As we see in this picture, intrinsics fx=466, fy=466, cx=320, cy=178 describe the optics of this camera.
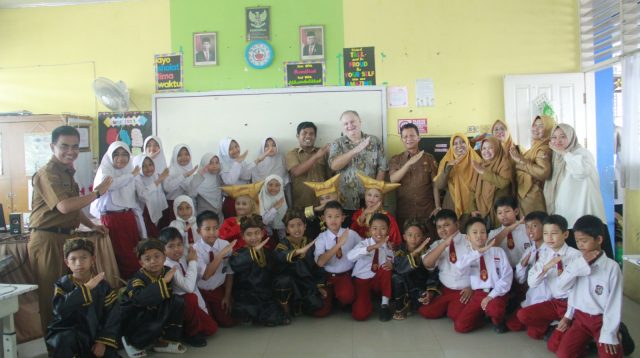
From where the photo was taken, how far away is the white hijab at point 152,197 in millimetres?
3863

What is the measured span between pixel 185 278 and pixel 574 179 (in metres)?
2.89

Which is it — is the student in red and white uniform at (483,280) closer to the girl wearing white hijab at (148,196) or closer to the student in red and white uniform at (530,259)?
the student in red and white uniform at (530,259)

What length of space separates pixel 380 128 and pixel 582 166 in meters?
1.86

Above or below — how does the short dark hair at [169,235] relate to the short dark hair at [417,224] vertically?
above

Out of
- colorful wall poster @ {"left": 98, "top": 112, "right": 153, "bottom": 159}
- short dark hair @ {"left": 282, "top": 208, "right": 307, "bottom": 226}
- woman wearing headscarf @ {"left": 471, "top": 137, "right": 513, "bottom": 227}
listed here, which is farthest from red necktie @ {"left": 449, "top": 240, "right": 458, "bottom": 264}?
colorful wall poster @ {"left": 98, "top": 112, "right": 153, "bottom": 159}

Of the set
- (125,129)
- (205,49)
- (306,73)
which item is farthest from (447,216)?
(125,129)

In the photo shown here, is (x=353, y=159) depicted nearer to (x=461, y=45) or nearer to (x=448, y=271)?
(x=448, y=271)

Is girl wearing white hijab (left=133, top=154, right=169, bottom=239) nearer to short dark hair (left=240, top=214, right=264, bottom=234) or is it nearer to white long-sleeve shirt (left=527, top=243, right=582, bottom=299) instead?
short dark hair (left=240, top=214, right=264, bottom=234)

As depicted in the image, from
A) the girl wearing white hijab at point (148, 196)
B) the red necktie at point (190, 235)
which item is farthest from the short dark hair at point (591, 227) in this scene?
the girl wearing white hijab at point (148, 196)

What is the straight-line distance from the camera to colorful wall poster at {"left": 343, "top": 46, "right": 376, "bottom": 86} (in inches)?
182

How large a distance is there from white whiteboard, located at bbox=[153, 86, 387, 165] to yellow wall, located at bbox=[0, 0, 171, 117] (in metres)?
0.39

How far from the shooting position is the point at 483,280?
3.23 m

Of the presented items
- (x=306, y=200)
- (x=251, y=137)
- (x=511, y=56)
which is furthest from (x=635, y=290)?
(x=251, y=137)

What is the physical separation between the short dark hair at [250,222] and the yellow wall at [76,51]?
209 cm
